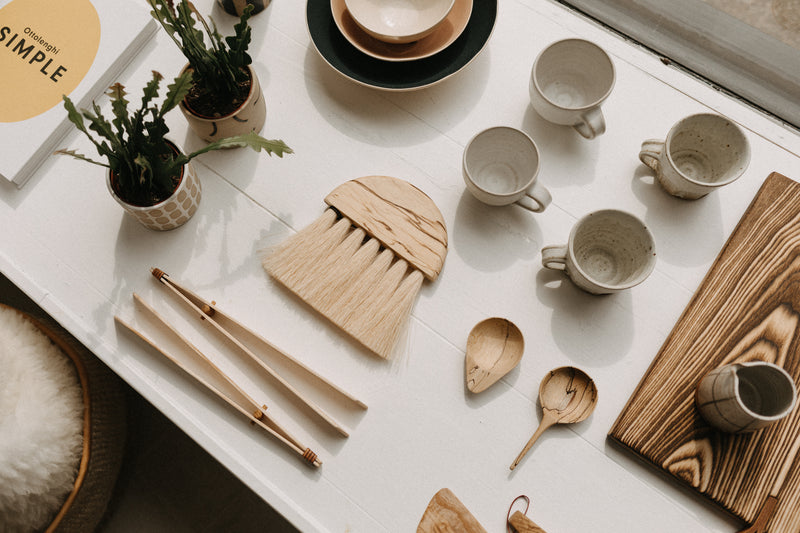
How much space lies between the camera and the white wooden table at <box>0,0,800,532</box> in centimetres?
75

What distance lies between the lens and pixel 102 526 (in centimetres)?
120

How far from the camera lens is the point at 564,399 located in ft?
2.47

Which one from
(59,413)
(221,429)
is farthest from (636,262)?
(59,413)

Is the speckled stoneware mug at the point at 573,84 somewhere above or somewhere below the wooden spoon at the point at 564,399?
above

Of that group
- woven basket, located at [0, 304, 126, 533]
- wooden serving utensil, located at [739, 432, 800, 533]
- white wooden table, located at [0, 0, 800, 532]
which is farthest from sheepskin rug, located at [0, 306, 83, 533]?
wooden serving utensil, located at [739, 432, 800, 533]

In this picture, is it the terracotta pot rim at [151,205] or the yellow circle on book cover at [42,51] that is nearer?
the terracotta pot rim at [151,205]

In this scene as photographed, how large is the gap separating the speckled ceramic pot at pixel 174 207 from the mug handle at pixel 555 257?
0.52 metres

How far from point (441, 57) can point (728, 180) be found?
0.46 m

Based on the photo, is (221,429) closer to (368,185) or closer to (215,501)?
(368,185)

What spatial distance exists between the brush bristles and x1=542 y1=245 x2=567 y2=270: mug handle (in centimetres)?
18

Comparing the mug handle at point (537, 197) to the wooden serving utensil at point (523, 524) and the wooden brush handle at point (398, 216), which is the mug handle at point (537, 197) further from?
the wooden serving utensil at point (523, 524)

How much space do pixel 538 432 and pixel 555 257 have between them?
9.6 inches

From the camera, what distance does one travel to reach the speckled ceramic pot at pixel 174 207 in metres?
0.73

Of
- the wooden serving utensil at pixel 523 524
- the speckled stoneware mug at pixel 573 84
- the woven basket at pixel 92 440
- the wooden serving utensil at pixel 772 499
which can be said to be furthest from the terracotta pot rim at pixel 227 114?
the wooden serving utensil at pixel 772 499
